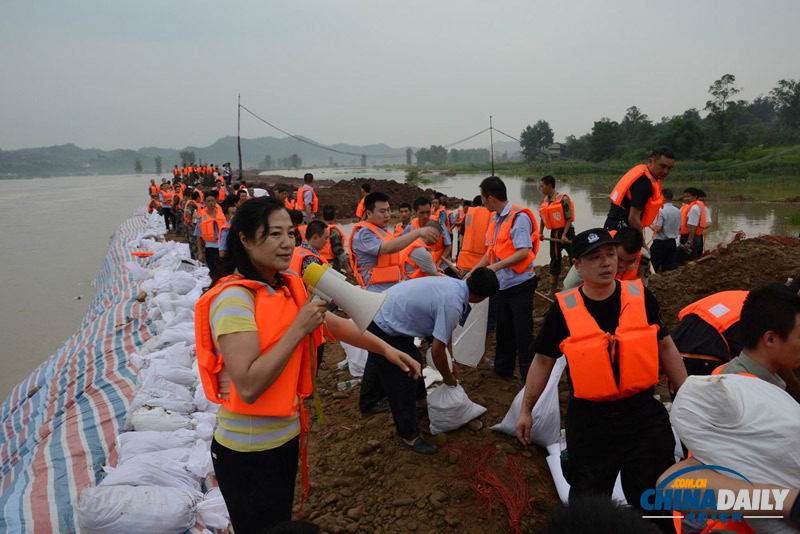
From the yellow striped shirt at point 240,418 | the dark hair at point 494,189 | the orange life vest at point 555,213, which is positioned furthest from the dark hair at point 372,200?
the orange life vest at point 555,213

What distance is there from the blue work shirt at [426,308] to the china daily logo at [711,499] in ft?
4.75

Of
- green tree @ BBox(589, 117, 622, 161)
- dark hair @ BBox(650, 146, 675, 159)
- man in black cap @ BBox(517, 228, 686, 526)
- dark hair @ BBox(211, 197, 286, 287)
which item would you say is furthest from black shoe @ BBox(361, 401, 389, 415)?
green tree @ BBox(589, 117, 622, 161)

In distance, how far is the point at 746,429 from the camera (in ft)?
4.02

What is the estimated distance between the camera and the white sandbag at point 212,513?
2.46 metres

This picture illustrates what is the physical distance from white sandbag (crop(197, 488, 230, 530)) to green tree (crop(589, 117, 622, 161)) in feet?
161

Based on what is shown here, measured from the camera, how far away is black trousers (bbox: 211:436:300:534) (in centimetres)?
157

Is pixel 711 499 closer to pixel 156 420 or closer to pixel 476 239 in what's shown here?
pixel 156 420

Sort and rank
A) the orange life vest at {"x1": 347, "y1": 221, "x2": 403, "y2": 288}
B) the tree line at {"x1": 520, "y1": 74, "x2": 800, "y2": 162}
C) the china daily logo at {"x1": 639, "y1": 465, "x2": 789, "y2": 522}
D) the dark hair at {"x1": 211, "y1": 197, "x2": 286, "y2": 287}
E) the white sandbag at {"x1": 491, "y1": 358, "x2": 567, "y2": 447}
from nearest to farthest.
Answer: the china daily logo at {"x1": 639, "y1": 465, "x2": 789, "y2": 522}
the dark hair at {"x1": 211, "y1": 197, "x2": 286, "y2": 287}
the white sandbag at {"x1": 491, "y1": 358, "x2": 567, "y2": 447}
the orange life vest at {"x1": 347, "y1": 221, "x2": 403, "y2": 288}
the tree line at {"x1": 520, "y1": 74, "x2": 800, "y2": 162}

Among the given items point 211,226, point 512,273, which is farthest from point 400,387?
point 211,226

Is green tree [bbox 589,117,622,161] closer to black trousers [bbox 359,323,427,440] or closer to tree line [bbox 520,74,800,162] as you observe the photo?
tree line [bbox 520,74,800,162]

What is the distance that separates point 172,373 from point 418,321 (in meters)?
2.38

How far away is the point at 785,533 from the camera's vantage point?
48.8 inches

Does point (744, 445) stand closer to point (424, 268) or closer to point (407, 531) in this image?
point (407, 531)

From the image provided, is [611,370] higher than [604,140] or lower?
lower
